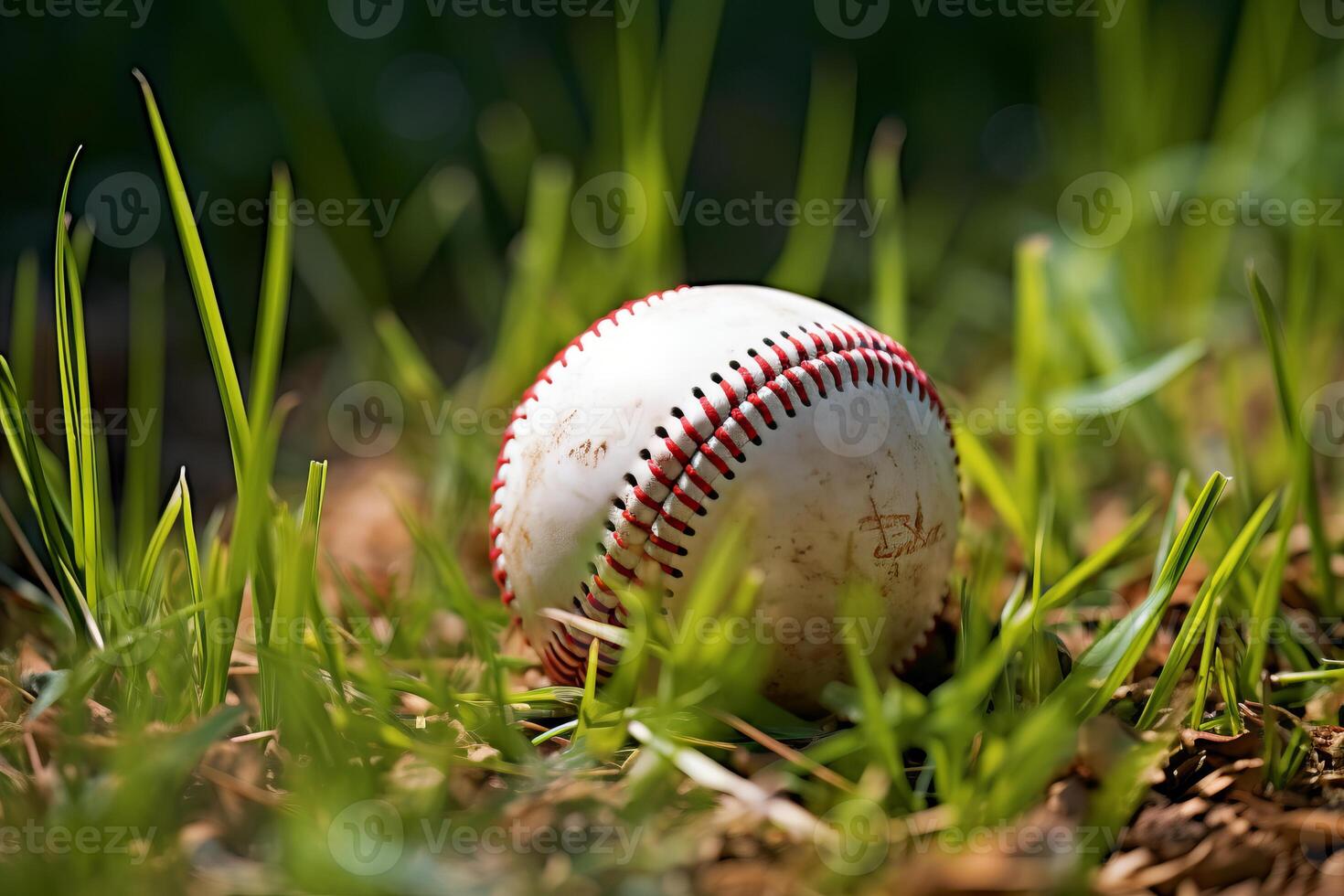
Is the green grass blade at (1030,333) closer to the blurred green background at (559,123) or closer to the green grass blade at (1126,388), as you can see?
the green grass blade at (1126,388)

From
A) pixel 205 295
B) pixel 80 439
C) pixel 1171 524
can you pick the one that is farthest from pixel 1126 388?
pixel 80 439

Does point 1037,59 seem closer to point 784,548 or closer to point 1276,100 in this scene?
point 1276,100

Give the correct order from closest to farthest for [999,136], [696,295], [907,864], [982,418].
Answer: [907,864], [696,295], [982,418], [999,136]


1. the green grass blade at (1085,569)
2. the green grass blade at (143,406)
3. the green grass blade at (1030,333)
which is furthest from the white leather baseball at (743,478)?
the green grass blade at (143,406)

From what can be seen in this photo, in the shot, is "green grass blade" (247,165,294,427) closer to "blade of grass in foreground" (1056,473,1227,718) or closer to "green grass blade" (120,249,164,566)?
"green grass blade" (120,249,164,566)

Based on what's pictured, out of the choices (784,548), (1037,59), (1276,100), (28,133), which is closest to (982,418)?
(784,548)

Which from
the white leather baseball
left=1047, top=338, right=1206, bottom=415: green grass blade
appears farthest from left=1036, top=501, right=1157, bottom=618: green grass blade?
left=1047, top=338, right=1206, bottom=415: green grass blade
